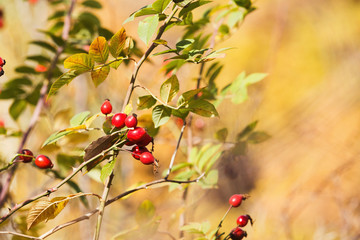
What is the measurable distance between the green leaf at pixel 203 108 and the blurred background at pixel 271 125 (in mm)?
100

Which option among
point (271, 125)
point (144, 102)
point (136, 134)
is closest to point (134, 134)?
point (136, 134)

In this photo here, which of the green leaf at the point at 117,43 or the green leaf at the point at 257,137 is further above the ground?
the green leaf at the point at 117,43

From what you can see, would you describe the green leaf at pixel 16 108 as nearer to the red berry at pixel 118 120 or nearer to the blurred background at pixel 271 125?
the blurred background at pixel 271 125

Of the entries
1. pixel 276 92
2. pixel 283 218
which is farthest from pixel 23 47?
pixel 276 92

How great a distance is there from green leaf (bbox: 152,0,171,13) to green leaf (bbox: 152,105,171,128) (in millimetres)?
147

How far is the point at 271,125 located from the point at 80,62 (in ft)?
6.91

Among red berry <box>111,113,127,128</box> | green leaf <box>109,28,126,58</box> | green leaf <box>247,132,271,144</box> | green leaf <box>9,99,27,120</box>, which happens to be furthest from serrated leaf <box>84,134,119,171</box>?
green leaf <box>9,99,27,120</box>

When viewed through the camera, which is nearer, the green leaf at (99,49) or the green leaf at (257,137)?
the green leaf at (99,49)

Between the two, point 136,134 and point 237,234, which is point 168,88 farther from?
point 237,234

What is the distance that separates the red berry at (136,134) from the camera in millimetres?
543

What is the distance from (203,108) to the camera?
0.61 meters

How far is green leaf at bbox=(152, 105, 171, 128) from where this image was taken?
611 mm

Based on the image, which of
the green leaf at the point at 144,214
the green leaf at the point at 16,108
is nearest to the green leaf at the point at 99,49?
the green leaf at the point at 144,214

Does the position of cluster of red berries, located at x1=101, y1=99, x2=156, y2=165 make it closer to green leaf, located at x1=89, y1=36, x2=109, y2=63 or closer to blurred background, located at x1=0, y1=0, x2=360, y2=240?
green leaf, located at x1=89, y1=36, x2=109, y2=63
